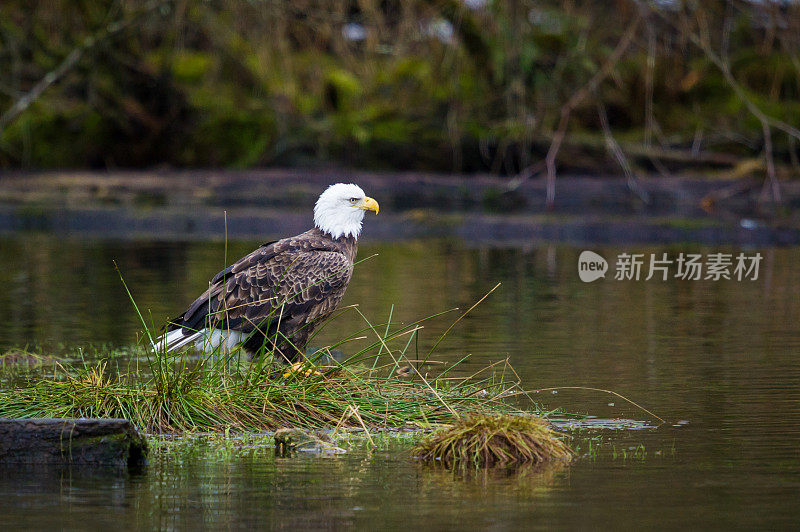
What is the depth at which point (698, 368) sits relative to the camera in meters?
11.2

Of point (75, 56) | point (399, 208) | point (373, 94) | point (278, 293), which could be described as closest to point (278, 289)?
point (278, 293)

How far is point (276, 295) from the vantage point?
401 inches

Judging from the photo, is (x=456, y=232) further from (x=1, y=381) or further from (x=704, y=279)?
(x=1, y=381)

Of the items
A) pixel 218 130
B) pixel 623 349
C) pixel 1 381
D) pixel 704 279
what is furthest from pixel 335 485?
pixel 218 130

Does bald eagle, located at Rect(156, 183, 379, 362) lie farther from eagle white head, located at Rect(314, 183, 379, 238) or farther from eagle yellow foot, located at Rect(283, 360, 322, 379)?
eagle yellow foot, located at Rect(283, 360, 322, 379)

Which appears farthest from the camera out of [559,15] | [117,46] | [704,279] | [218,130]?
[218,130]

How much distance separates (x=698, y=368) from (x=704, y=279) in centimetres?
786

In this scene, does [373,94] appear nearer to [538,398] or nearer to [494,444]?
[538,398]

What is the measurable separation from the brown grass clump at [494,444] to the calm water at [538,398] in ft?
0.50

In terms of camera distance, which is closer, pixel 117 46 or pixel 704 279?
pixel 704 279

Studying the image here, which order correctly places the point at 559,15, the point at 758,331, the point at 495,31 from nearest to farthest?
the point at 758,331
the point at 495,31
the point at 559,15

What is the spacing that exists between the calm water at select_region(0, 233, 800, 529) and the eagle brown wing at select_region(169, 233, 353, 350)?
1.25 meters

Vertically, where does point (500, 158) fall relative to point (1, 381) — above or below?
above

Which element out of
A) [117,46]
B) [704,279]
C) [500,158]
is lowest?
[704,279]
